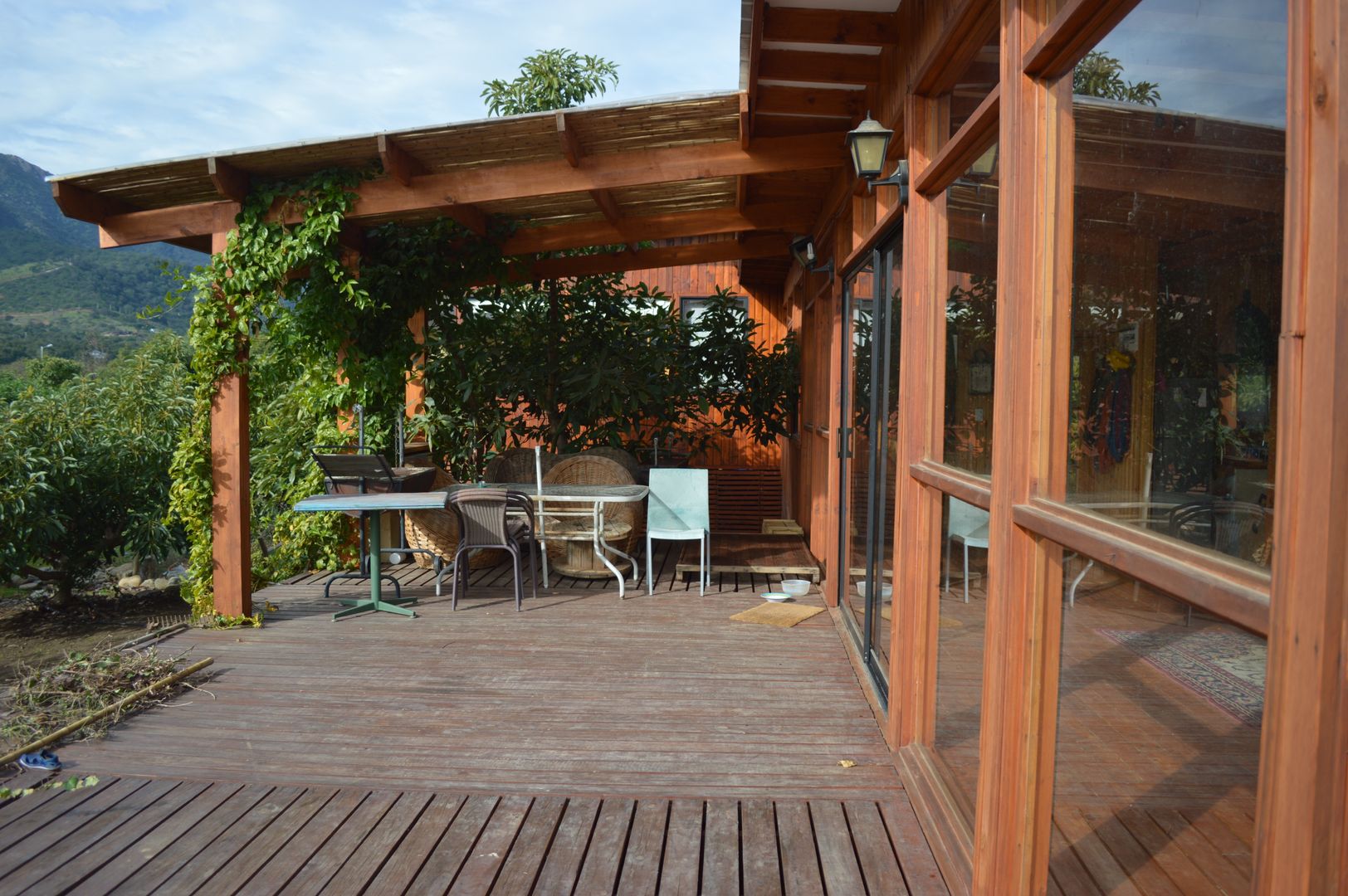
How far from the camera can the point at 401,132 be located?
191 inches

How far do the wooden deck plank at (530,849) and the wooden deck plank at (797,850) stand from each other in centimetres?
58

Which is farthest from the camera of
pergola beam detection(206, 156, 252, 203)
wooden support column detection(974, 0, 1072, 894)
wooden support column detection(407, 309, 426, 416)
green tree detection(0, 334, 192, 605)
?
wooden support column detection(407, 309, 426, 416)

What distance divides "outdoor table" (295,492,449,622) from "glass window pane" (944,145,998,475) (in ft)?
11.1

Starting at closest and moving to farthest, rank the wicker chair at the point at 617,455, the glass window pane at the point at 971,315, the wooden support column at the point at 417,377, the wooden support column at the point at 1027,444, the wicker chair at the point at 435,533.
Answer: the wooden support column at the point at 1027,444 < the glass window pane at the point at 971,315 < the wicker chair at the point at 435,533 < the wooden support column at the point at 417,377 < the wicker chair at the point at 617,455

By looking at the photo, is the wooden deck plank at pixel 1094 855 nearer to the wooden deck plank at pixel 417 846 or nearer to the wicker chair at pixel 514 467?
the wooden deck plank at pixel 417 846

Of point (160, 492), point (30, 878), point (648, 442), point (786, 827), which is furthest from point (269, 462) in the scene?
point (786, 827)

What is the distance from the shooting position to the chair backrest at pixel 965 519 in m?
2.32

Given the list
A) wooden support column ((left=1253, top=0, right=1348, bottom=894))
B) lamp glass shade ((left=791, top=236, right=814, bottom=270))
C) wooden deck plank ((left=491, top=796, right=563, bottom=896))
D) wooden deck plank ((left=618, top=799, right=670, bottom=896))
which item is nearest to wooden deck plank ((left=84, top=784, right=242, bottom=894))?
wooden deck plank ((left=491, top=796, right=563, bottom=896))

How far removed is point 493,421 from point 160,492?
10.1 feet

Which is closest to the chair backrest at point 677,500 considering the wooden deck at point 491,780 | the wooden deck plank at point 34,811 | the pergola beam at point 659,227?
the wooden deck at point 491,780

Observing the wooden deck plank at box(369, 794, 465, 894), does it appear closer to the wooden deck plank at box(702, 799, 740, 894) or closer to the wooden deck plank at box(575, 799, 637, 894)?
the wooden deck plank at box(575, 799, 637, 894)

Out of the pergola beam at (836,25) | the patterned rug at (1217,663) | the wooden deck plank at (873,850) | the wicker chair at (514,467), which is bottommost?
→ the wooden deck plank at (873,850)

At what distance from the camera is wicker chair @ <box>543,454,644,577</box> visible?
650cm

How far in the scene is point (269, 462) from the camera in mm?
7086
